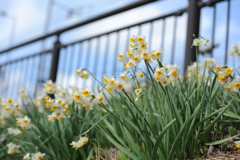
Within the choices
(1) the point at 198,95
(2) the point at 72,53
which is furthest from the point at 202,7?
(2) the point at 72,53

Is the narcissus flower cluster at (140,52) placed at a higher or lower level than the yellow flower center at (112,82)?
higher

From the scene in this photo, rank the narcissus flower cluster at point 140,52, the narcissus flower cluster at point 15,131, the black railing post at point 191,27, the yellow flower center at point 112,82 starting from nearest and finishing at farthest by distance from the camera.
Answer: the yellow flower center at point 112,82 < the narcissus flower cluster at point 140,52 < the narcissus flower cluster at point 15,131 < the black railing post at point 191,27

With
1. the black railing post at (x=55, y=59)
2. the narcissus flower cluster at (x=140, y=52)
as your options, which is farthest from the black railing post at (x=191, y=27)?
the black railing post at (x=55, y=59)

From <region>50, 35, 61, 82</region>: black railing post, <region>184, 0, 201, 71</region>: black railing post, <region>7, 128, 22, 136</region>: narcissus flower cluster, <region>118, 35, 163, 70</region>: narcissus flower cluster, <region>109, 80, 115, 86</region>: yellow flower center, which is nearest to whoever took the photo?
<region>109, 80, 115, 86</region>: yellow flower center

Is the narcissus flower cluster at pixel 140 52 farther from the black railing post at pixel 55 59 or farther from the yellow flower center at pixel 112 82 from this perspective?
the black railing post at pixel 55 59

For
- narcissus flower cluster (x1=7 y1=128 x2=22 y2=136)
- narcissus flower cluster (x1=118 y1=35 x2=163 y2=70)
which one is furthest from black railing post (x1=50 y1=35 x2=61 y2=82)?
narcissus flower cluster (x1=118 y1=35 x2=163 y2=70)

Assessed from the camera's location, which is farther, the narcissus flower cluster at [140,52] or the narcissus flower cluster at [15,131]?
the narcissus flower cluster at [15,131]

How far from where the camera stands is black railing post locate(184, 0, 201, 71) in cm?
245

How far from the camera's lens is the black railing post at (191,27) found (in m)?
2.45

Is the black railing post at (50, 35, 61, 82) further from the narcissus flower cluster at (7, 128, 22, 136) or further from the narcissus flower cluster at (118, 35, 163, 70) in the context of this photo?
the narcissus flower cluster at (118, 35, 163, 70)

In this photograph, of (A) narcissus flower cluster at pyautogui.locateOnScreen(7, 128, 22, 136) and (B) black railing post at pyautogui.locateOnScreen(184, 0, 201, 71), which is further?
(B) black railing post at pyautogui.locateOnScreen(184, 0, 201, 71)

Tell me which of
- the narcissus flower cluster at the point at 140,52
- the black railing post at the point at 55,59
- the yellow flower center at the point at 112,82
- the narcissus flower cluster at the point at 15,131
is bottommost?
the narcissus flower cluster at the point at 15,131

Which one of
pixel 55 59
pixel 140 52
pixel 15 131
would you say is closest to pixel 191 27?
pixel 140 52

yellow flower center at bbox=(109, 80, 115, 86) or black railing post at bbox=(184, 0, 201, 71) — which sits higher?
black railing post at bbox=(184, 0, 201, 71)
